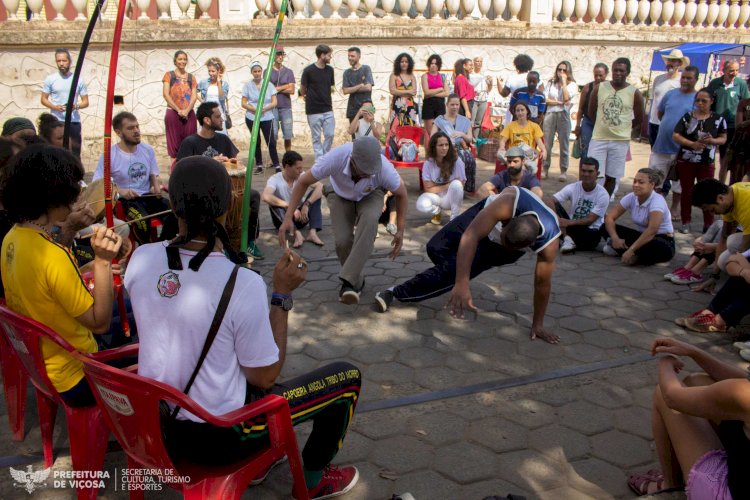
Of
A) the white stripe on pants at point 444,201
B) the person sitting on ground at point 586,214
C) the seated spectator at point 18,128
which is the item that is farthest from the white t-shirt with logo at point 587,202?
the seated spectator at point 18,128

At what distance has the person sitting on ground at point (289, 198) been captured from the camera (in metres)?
6.66

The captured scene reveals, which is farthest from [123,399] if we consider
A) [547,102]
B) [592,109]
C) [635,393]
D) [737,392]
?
[547,102]

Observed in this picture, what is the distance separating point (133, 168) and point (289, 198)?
5.04 feet

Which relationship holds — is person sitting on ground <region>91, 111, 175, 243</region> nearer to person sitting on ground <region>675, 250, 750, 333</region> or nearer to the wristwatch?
the wristwatch

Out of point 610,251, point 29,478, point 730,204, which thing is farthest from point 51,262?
point 610,251

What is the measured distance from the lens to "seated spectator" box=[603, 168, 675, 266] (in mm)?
6152

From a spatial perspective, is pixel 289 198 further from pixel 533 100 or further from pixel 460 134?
pixel 533 100

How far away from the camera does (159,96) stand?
36.9ft

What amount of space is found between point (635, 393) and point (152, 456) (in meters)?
2.85

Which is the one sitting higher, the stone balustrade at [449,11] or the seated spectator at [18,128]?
the stone balustrade at [449,11]

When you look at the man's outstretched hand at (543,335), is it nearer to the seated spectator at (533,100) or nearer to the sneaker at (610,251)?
the sneaker at (610,251)

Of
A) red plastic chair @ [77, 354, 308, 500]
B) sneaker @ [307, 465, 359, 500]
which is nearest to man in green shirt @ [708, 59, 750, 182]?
sneaker @ [307, 465, 359, 500]

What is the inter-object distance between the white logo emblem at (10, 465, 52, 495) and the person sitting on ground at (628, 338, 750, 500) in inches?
108

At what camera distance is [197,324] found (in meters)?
2.16
